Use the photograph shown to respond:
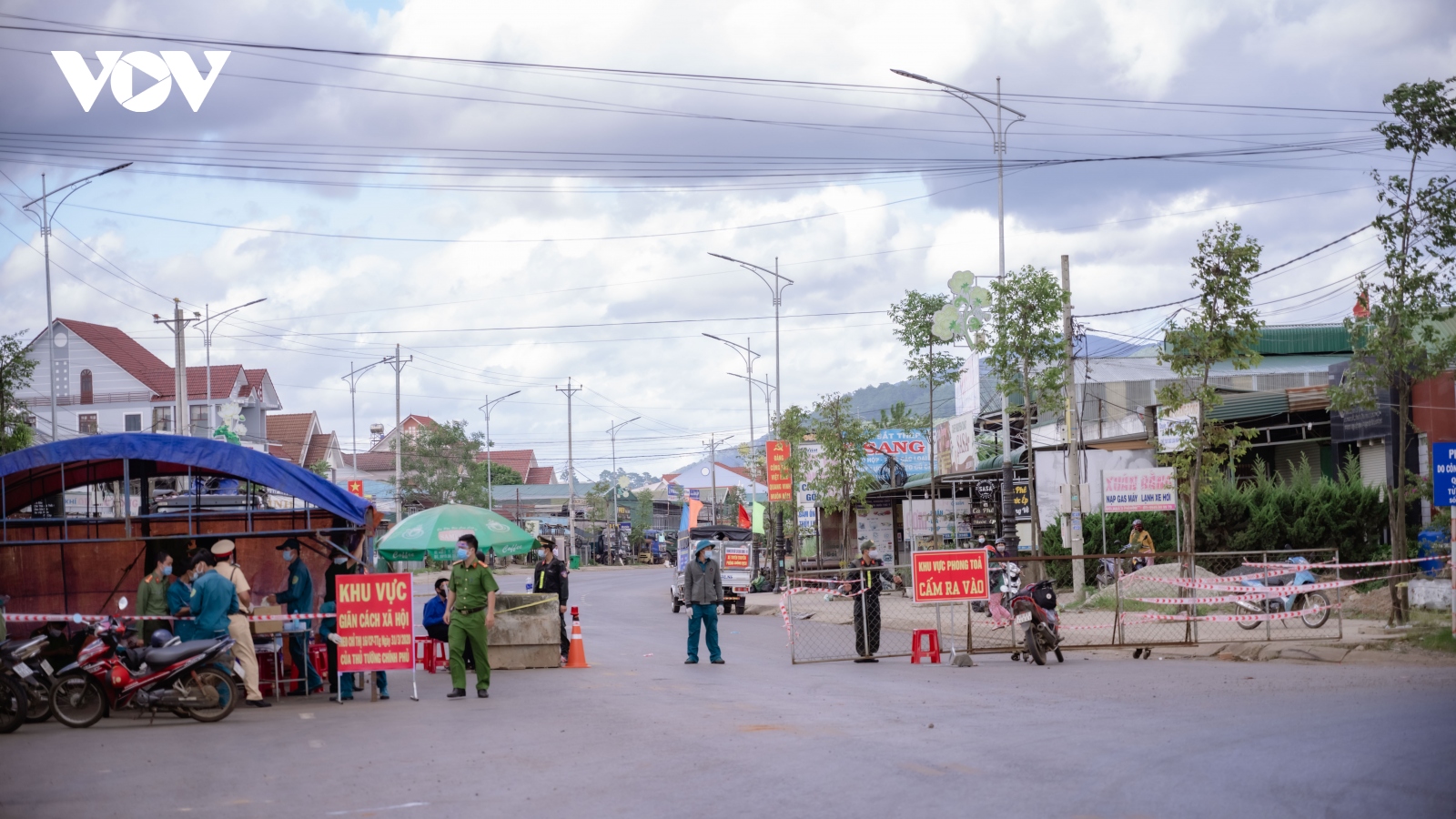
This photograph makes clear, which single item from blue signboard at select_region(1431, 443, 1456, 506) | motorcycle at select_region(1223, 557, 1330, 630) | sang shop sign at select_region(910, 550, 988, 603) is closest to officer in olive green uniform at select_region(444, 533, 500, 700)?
sang shop sign at select_region(910, 550, 988, 603)

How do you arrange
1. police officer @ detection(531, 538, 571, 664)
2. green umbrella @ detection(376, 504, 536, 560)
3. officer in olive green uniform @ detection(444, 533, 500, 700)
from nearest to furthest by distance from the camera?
officer in olive green uniform @ detection(444, 533, 500, 700) < police officer @ detection(531, 538, 571, 664) < green umbrella @ detection(376, 504, 536, 560)

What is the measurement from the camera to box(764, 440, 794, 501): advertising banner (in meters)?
48.2

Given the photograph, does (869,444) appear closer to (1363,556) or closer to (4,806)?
(1363,556)

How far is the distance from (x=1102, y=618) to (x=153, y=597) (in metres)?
17.0

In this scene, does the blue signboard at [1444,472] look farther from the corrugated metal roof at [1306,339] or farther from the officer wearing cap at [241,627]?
the corrugated metal roof at [1306,339]

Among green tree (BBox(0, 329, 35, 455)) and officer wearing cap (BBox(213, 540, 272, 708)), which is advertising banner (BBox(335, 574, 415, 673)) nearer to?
officer wearing cap (BBox(213, 540, 272, 708))

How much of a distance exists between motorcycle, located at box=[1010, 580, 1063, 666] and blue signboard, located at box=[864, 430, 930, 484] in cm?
2393

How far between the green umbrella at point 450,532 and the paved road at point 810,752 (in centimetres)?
525

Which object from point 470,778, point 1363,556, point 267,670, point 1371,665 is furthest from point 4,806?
point 1363,556

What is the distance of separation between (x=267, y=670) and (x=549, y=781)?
8393mm

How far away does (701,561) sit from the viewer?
65.7ft

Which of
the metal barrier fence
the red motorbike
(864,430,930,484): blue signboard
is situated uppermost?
(864,430,930,484): blue signboard

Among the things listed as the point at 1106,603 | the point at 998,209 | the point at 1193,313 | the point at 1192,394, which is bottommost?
the point at 1106,603

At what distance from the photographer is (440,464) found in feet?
293
